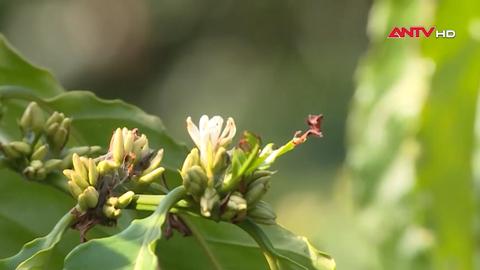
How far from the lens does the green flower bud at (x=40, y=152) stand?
1.37 metres

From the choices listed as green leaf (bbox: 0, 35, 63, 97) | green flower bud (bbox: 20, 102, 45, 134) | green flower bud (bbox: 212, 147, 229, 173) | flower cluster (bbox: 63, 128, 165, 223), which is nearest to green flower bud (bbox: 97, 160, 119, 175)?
flower cluster (bbox: 63, 128, 165, 223)

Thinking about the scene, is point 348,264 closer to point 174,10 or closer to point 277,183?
point 277,183

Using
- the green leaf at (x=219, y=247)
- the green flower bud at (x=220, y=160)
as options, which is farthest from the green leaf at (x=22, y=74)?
the green flower bud at (x=220, y=160)

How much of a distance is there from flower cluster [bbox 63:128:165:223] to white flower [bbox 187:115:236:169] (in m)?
0.05

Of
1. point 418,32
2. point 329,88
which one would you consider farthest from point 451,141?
point 329,88

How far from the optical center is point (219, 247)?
1.33 metres

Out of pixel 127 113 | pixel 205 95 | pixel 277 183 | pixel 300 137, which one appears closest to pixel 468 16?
pixel 127 113

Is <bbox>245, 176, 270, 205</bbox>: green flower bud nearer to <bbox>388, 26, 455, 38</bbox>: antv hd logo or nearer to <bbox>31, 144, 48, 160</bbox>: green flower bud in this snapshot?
<bbox>31, 144, 48, 160</bbox>: green flower bud

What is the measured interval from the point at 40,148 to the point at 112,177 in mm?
180

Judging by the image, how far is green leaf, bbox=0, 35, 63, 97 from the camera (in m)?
1.52

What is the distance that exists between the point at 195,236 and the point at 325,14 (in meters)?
6.79

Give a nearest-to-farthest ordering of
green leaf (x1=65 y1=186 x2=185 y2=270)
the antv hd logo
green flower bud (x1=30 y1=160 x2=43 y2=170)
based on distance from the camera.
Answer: green leaf (x1=65 y1=186 x2=185 y2=270) → green flower bud (x1=30 y1=160 x2=43 y2=170) → the antv hd logo

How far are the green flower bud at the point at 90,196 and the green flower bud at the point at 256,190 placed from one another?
0.15 metres

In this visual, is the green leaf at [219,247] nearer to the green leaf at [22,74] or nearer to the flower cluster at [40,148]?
the flower cluster at [40,148]
